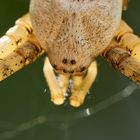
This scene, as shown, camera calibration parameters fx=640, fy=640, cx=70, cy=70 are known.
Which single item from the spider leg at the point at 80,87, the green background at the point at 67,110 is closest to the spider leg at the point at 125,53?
the spider leg at the point at 80,87

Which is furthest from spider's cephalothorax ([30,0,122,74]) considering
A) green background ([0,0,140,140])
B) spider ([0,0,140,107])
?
green background ([0,0,140,140])

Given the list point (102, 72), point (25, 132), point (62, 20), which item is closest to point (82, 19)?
point (62, 20)

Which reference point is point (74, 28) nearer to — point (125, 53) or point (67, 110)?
point (125, 53)

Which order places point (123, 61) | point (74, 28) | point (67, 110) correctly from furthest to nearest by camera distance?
point (67, 110)
point (123, 61)
point (74, 28)

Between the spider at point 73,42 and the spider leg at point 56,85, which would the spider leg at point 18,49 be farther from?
the spider leg at point 56,85

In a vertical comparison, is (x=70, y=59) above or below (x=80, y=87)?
above

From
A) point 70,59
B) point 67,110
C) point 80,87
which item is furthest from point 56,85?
point 67,110
